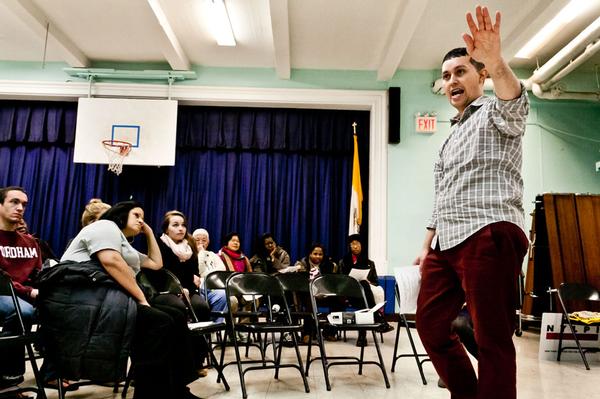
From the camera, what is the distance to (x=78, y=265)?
234cm

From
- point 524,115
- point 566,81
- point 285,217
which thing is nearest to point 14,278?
point 524,115

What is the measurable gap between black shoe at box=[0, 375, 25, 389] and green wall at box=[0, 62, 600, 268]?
5.34 m

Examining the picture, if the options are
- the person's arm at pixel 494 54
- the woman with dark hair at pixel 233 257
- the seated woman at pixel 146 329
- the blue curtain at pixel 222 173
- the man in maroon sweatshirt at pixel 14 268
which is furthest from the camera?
the blue curtain at pixel 222 173

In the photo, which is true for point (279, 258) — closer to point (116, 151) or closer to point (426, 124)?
point (116, 151)

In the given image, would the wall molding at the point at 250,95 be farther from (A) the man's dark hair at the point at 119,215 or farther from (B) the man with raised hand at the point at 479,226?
(B) the man with raised hand at the point at 479,226

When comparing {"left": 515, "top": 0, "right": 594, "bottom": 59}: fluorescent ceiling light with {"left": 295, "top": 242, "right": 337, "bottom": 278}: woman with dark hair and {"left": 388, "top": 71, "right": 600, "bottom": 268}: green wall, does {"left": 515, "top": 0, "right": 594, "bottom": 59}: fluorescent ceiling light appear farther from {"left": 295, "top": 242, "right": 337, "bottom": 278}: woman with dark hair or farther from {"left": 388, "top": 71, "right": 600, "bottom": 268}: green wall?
{"left": 295, "top": 242, "right": 337, "bottom": 278}: woman with dark hair

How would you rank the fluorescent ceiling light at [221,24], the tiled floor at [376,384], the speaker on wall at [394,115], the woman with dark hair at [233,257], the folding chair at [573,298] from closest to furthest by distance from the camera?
the tiled floor at [376,384]
the folding chair at [573,298]
the fluorescent ceiling light at [221,24]
the woman with dark hair at [233,257]
the speaker on wall at [394,115]

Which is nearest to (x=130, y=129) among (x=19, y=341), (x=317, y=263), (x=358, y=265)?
(x=317, y=263)

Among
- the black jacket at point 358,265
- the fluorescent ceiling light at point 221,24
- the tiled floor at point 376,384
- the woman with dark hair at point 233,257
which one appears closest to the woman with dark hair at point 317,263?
the black jacket at point 358,265

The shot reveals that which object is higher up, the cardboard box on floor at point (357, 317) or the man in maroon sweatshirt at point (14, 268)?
the man in maroon sweatshirt at point (14, 268)

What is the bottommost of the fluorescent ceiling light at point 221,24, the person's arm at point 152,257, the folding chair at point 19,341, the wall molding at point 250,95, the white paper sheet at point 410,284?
the folding chair at point 19,341

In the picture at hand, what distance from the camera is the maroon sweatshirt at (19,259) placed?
2.90 meters

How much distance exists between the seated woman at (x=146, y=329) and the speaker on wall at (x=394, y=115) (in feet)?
17.5

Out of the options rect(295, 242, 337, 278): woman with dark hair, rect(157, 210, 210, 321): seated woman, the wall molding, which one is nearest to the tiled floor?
rect(157, 210, 210, 321): seated woman
